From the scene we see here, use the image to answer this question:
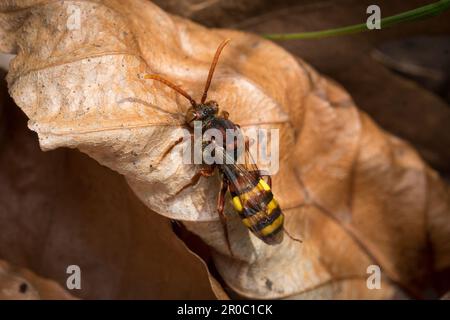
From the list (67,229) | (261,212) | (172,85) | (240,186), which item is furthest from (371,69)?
(67,229)

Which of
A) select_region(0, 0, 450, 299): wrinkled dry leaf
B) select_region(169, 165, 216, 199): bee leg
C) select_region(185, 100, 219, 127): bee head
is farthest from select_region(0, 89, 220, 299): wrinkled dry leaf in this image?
select_region(185, 100, 219, 127): bee head

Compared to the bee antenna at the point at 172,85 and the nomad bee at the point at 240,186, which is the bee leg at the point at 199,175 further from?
the bee antenna at the point at 172,85

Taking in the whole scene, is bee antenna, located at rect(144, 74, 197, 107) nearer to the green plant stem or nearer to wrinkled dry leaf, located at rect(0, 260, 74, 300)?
the green plant stem

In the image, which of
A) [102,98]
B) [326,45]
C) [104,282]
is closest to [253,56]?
[326,45]

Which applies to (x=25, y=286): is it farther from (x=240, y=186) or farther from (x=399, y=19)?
(x=399, y=19)

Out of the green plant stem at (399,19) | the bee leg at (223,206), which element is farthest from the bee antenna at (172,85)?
the green plant stem at (399,19)

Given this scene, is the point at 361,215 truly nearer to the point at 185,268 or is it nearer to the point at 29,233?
the point at 185,268

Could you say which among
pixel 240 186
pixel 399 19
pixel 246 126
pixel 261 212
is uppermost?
pixel 399 19
